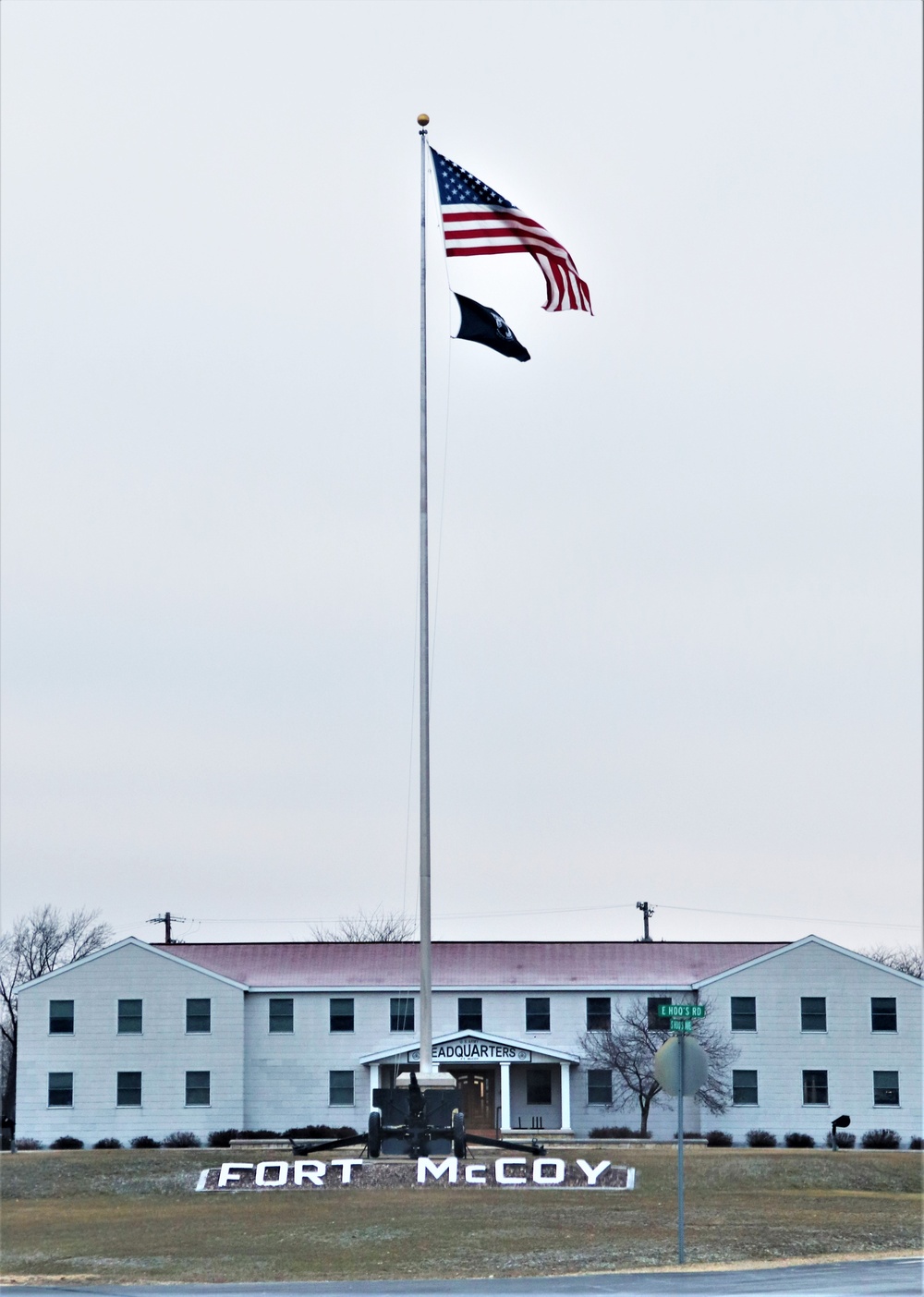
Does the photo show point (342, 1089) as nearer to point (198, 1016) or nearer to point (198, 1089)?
point (198, 1089)

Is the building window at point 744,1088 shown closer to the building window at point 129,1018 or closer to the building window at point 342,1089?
the building window at point 342,1089

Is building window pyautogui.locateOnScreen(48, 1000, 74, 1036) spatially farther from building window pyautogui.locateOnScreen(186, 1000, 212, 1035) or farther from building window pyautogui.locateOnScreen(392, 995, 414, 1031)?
building window pyautogui.locateOnScreen(392, 995, 414, 1031)

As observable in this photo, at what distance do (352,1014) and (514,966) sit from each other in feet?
20.4

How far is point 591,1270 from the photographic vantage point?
81.8 feet

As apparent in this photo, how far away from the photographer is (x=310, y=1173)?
37.6 m

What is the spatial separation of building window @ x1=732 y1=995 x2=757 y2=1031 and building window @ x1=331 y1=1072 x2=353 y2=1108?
13658mm

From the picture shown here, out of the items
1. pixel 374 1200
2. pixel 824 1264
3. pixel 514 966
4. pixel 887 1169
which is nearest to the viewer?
pixel 824 1264

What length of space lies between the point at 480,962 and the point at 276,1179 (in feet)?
89.2

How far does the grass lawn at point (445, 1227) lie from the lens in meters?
26.4

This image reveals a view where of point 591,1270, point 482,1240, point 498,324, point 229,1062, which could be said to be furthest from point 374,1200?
point 229,1062

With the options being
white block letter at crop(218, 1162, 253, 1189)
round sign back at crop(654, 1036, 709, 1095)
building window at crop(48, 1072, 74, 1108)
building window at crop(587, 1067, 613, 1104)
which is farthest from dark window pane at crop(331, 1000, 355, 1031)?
round sign back at crop(654, 1036, 709, 1095)

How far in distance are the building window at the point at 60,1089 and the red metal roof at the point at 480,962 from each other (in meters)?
5.66

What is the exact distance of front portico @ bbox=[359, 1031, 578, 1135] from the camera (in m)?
60.8

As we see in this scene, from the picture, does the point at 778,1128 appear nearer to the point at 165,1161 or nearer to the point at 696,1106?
the point at 696,1106
